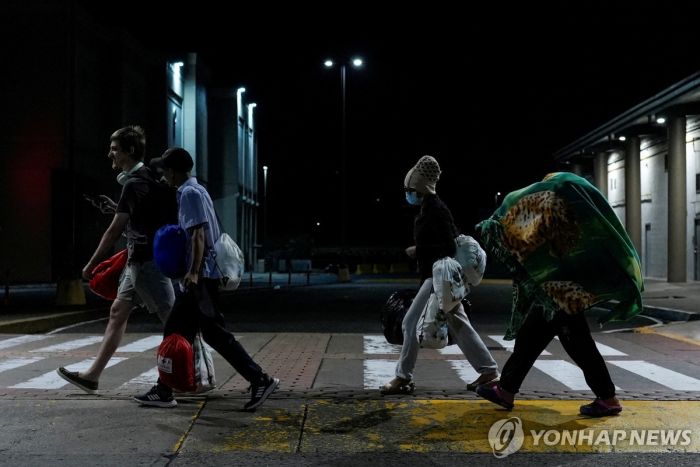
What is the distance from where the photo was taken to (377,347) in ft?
32.9

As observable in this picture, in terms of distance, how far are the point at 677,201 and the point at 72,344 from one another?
976 inches

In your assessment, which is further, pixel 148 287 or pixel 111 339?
pixel 111 339

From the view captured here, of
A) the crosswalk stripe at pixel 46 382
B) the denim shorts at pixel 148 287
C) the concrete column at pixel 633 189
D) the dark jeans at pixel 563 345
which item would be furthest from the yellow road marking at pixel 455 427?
the concrete column at pixel 633 189

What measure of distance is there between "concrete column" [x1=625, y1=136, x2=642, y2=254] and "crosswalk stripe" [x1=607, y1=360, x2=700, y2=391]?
2767 centimetres

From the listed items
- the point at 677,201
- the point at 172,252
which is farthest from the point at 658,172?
the point at 172,252

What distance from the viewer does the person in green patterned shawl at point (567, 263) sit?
5.36 meters

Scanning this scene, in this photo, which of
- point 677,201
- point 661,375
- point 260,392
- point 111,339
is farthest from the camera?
point 677,201

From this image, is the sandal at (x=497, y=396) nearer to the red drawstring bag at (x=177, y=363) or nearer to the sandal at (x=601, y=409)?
the sandal at (x=601, y=409)

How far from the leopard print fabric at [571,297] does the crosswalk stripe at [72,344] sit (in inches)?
250

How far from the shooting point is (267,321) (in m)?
15.2

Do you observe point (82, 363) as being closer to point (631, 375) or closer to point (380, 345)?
Result: point (380, 345)

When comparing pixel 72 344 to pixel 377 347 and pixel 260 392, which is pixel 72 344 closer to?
pixel 377 347

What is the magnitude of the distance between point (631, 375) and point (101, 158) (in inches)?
1148

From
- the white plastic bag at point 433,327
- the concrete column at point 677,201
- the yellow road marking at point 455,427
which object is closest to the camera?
the yellow road marking at point 455,427
